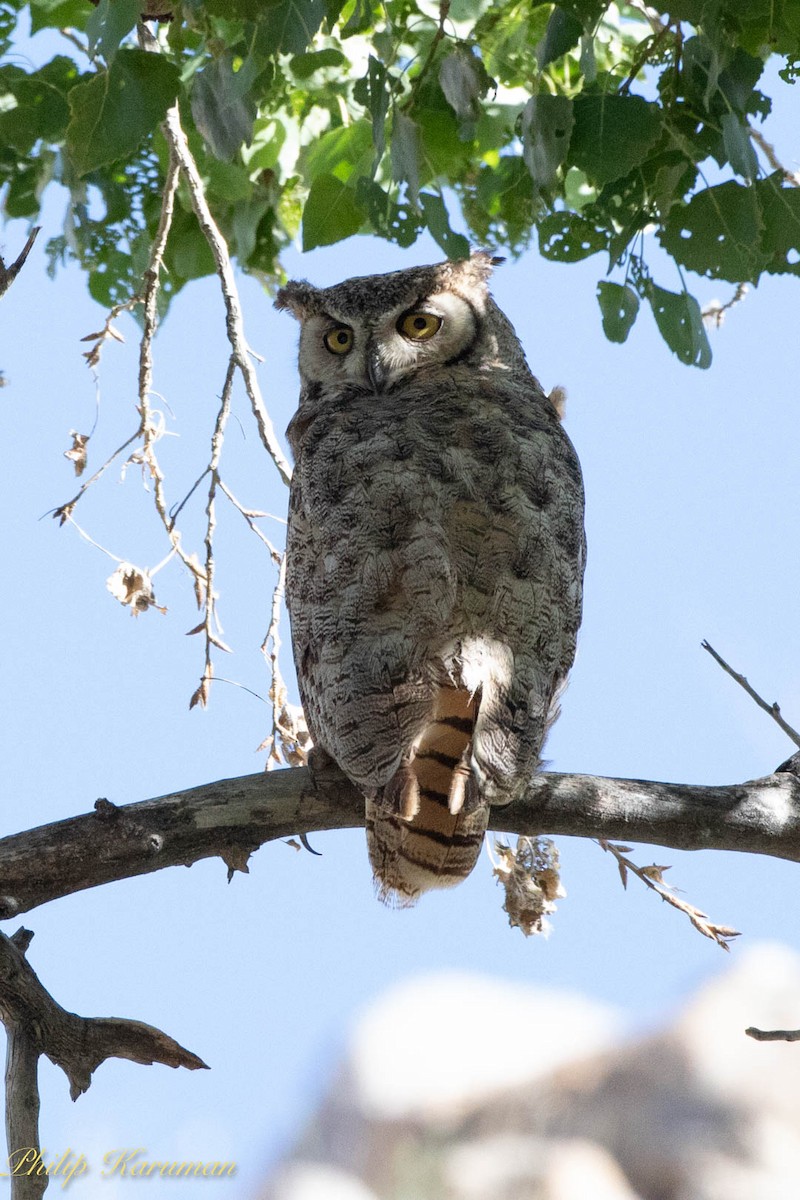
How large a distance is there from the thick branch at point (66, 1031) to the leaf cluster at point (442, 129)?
1448 millimetres

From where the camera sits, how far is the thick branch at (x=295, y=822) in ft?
7.32

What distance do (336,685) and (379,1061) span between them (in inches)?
31.3

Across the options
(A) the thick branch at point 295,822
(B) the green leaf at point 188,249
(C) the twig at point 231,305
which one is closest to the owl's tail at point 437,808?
(A) the thick branch at point 295,822

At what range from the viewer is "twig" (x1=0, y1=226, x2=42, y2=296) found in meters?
2.12

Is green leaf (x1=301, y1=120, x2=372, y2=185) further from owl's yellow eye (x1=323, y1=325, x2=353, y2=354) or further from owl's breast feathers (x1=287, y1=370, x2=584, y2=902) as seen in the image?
owl's breast feathers (x1=287, y1=370, x2=584, y2=902)

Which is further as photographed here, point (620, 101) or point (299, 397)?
point (299, 397)

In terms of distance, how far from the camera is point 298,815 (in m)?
2.40

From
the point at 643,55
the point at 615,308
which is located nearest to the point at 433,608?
the point at 615,308

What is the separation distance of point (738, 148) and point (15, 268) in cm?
136

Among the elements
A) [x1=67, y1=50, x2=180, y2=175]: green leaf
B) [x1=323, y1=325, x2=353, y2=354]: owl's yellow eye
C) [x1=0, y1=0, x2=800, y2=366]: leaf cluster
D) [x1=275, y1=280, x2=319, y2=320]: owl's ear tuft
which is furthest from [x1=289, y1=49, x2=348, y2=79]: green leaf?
[x1=275, y1=280, x2=319, y2=320]: owl's ear tuft

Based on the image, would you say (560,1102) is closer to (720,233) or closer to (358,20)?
(720,233)

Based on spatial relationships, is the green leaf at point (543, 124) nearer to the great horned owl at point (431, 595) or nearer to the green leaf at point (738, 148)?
the green leaf at point (738, 148)

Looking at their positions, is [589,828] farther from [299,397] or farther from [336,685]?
[299,397]

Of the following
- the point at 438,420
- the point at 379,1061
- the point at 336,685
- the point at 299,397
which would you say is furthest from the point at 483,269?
the point at 379,1061
